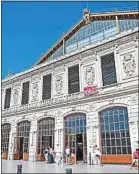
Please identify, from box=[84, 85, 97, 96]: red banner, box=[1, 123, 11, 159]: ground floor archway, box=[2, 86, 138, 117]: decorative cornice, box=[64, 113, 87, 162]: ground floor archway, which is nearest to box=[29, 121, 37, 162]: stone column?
box=[2, 86, 138, 117]: decorative cornice

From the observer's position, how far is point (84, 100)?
56.1 ft

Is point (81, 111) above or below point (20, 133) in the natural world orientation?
above

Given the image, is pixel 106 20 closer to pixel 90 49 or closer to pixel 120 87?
pixel 90 49

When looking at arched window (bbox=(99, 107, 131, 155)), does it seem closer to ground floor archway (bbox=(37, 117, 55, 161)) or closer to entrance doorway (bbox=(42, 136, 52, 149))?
ground floor archway (bbox=(37, 117, 55, 161))

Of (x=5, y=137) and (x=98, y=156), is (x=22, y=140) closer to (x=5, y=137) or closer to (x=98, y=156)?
(x=5, y=137)

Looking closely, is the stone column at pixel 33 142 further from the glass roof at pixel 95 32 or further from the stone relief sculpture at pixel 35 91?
the glass roof at pixel 95 32

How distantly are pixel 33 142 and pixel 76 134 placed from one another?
4.75 meters

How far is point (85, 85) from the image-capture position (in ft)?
58.4

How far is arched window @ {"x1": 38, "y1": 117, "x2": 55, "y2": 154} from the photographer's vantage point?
18.8 meters

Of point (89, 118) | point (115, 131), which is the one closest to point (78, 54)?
point (89, 118)

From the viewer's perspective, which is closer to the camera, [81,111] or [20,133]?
[81,111]

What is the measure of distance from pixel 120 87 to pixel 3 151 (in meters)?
14.6

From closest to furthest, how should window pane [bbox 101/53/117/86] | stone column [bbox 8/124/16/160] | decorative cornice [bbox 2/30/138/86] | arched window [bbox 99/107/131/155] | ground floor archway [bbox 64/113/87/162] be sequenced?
arched window [bbox 99/107/131/155], decorative cornice [bbox 2/30/138/86], window pane [bbox 101/53/117/86], ground floor archway [bbox 64/113/87/162], stone column [bbox 8/124/16/160]

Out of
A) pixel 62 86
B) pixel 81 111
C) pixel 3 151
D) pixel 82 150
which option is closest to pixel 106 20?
pixel 62 86
